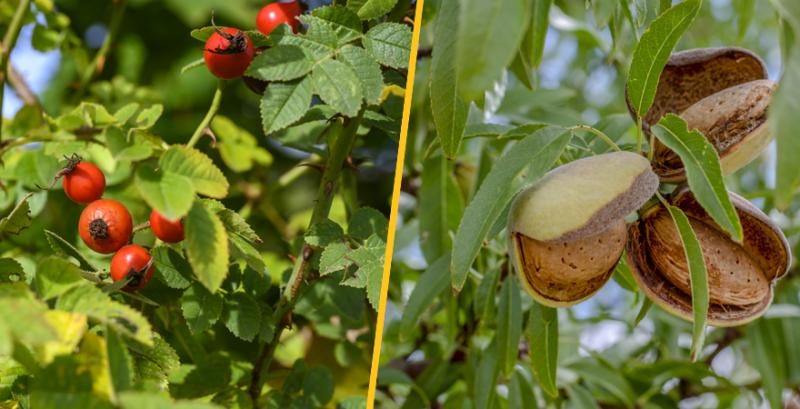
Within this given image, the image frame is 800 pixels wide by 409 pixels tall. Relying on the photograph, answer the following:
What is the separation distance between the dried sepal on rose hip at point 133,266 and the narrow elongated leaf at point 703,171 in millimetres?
363

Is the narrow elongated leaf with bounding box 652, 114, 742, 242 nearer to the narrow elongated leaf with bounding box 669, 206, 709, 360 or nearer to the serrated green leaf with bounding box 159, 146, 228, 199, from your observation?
the narrow elongated leaf with bounding box 669, 206, 709, 360

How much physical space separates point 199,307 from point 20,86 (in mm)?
495

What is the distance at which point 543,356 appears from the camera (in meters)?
0.84

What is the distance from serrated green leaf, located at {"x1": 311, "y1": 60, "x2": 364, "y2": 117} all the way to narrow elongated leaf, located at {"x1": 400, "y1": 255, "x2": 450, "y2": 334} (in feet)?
1.01

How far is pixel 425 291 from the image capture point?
3.09 feet

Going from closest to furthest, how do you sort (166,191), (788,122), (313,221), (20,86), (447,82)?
1. (788,122)
2. (166,191)
3. (447,82)
4. (313,221)
5. (20,86)

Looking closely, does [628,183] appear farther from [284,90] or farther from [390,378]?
[390,378]

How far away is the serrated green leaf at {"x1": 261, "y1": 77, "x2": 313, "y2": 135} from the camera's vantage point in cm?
68

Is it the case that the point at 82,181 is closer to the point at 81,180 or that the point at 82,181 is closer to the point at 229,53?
the point at 81,180

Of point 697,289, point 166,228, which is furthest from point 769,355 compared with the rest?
point 166,228

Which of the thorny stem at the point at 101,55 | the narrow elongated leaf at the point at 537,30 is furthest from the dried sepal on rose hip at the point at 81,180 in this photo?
the thorny stem at the point at 101,55

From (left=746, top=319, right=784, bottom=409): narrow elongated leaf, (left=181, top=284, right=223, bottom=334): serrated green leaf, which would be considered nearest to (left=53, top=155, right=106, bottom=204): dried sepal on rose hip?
(left=181, top=284, right=223, bottom=334): serrated green leaf

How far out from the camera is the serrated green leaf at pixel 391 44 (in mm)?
704

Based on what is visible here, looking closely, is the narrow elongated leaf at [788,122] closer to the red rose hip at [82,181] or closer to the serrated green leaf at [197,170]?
the serrated green leaf at [197,170]
